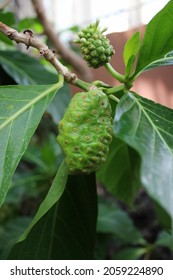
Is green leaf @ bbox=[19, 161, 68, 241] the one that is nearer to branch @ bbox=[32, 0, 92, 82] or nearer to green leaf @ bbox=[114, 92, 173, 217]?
green leaf @ bbox=[114, 92, 173, 217]

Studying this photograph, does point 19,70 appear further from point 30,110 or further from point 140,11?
point 140,11

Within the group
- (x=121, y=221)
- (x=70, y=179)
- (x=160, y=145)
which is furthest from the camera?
(x=121, y=221)

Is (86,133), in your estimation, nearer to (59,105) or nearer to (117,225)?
(59,105)

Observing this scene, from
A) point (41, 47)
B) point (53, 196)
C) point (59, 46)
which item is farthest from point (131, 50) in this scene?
point (59, 46)

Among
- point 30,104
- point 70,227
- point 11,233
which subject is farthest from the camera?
point 11,233
